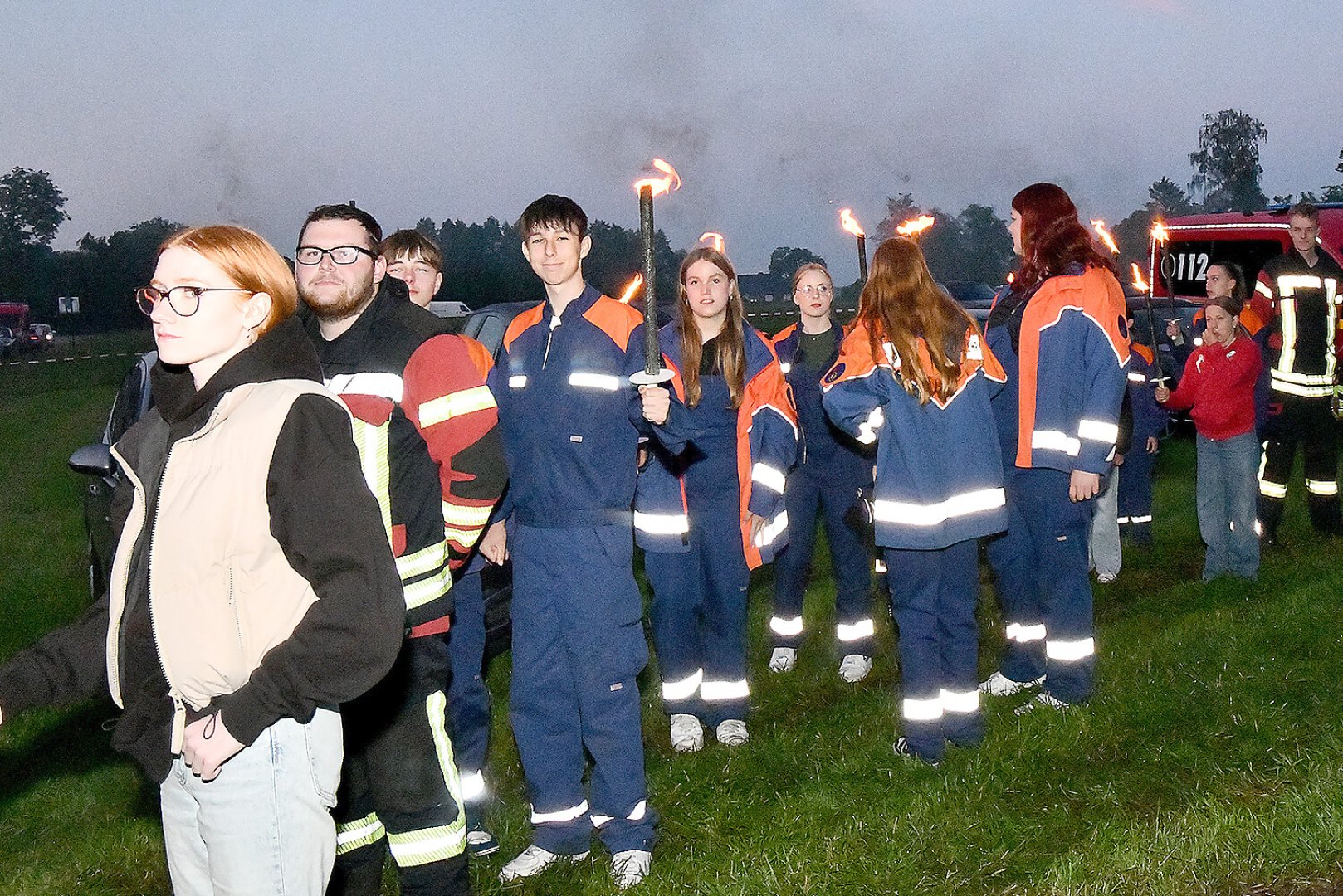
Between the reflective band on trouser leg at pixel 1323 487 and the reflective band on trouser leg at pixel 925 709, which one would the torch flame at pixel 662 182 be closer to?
the reflective band on trouser leg at pixel 925 709

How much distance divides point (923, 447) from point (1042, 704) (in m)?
1.47

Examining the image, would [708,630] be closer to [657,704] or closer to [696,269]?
[657,704]

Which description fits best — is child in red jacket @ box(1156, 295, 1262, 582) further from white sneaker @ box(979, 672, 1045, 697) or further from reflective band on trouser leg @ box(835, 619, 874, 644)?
reflective band on trouser leg @ box(835, 619, 874, 644)

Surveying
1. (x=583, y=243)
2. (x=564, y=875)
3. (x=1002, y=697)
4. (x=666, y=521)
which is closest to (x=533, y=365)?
(x=583, y=243)

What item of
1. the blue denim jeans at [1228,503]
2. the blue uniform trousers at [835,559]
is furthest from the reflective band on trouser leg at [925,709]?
the blue denim jeans at [1228,503]

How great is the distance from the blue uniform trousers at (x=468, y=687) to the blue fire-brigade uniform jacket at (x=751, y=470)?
89 centimetres

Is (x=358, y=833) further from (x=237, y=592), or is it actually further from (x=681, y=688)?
(x=681, y=688)

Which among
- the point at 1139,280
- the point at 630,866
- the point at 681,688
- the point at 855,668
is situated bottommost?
the point at 855,668

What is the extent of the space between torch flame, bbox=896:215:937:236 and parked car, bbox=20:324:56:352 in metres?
46.4

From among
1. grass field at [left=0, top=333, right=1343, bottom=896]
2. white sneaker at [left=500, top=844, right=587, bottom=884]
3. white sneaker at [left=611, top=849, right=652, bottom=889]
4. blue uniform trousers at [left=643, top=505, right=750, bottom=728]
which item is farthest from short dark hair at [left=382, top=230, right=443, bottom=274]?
white sneaker at [left=611, top=849, right=652, bottom=889]

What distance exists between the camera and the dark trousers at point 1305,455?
8672 mm

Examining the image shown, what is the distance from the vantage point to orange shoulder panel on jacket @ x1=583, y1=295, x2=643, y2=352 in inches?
171

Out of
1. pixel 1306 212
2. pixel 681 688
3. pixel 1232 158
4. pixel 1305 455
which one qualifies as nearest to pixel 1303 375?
pixel 1305 455

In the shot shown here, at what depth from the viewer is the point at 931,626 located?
16.5ft
